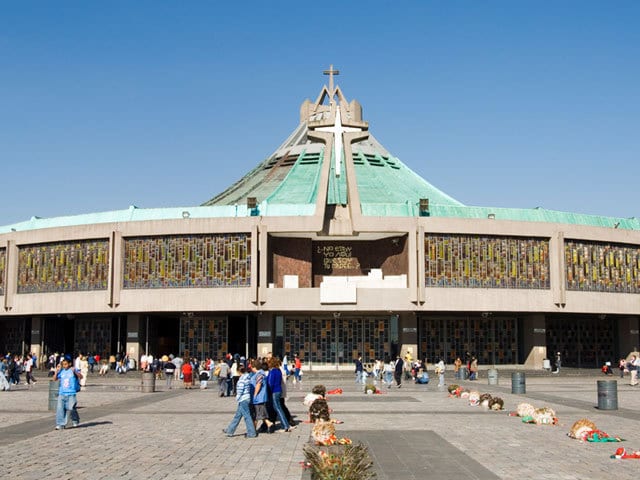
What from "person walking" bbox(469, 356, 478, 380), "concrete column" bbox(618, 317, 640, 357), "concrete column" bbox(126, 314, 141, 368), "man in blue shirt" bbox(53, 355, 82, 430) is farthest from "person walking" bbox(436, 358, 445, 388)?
"concrete column" bbox(618, 317, 640, 357)

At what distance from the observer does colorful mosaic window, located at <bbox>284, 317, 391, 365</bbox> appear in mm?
54688

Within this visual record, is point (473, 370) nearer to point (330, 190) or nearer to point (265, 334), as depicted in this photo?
point (265, 334)

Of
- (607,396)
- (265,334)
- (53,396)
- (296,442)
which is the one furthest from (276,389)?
(265,334)

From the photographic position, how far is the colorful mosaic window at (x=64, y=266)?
54.7 m

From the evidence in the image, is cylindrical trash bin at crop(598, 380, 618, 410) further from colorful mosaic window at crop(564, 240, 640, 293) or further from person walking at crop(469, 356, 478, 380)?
colorful mosaic window at crop(564, 240, 640, 293)

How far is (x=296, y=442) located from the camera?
17.1 m

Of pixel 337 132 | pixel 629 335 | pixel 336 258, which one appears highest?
pixel 337 132

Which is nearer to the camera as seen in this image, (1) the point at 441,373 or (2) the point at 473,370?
(1) the point at 441,373

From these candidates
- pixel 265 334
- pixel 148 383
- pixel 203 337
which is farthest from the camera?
pixel 203 337

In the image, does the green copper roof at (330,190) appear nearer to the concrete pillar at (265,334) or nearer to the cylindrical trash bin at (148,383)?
the concrete pillar at (265,334)

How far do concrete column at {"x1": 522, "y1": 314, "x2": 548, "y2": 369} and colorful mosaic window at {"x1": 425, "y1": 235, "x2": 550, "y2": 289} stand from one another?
110 inches

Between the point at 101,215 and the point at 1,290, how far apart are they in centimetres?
933

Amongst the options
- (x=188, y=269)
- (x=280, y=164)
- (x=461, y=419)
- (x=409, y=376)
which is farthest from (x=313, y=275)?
(x=461, y=419)

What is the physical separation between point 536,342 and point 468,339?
4.57 m
